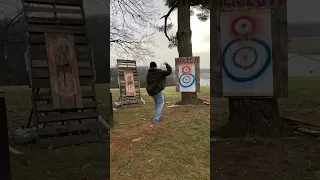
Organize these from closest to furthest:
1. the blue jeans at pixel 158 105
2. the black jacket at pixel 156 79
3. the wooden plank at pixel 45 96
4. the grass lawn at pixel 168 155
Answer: the grass lawn at pixel 168 155
the wooden plank at pixel 45 96
the black jacket at pixel 156 79
the blue jeans at pixel 158 105

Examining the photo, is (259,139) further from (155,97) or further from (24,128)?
(24,128)

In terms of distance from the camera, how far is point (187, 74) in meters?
6.24

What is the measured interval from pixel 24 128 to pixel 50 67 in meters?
0.87

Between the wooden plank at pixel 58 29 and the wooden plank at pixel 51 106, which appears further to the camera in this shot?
the wooden plank at pixel 51 106

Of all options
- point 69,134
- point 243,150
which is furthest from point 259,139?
point 69,134

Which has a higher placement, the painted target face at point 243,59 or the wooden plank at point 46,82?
the painted target face at point 243,59

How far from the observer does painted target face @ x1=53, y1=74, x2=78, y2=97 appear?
3391 mm

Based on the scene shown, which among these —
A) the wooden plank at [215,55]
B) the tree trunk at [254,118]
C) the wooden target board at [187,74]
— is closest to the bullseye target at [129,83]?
the wooden target board at [187,74]

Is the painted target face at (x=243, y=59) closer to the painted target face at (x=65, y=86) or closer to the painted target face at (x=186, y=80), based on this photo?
the painted target face at (x=65, y=86)

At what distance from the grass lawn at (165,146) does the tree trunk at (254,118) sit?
16.2 inches

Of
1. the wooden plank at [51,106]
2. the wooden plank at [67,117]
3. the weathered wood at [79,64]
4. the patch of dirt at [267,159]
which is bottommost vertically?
the patch of dirt at [267,159]

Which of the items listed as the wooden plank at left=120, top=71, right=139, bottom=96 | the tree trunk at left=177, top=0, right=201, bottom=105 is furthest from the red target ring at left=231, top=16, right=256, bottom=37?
the wooden plank at left=120, top=71, right=139, bottom=96

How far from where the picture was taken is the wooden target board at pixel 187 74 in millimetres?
5223


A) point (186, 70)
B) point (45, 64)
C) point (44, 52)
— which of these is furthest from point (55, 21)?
point (186, 70)
